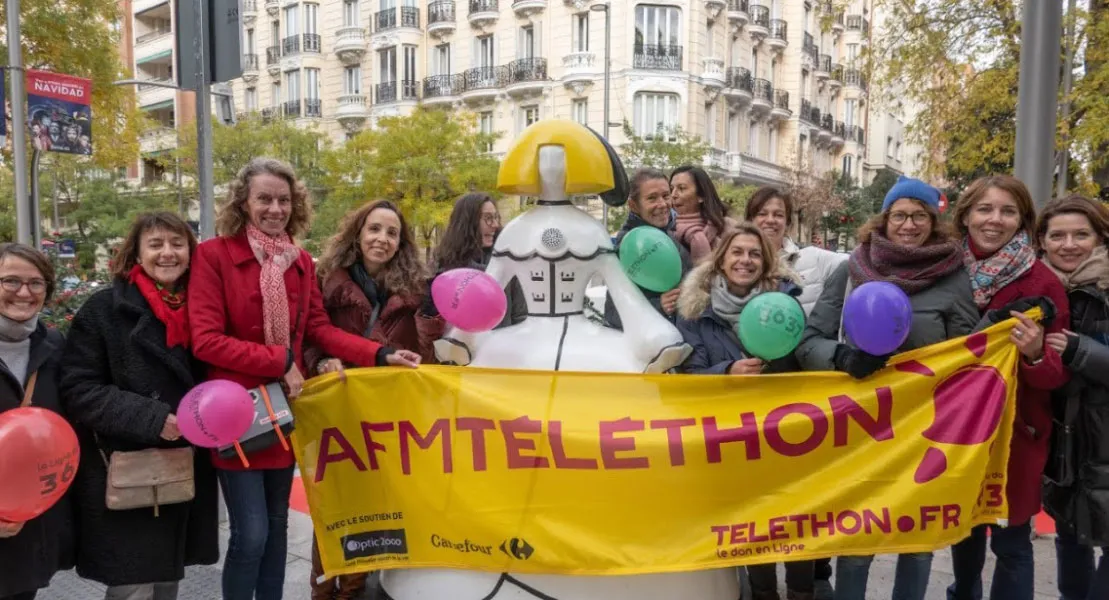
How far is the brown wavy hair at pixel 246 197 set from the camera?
3.18 m

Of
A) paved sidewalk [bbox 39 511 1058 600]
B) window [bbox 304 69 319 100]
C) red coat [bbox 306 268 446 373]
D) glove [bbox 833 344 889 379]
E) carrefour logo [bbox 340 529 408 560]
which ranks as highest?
window [bbox 304 69 319 100]

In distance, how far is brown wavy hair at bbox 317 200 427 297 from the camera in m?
3.76

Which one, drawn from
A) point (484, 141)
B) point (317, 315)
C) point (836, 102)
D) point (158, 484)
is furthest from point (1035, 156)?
point (836, 102)

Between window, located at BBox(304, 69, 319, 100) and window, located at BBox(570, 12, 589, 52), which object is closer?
window, located at BBox(570, 12, 589, 52)

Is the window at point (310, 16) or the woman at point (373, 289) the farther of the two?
the window at point (310, 16)

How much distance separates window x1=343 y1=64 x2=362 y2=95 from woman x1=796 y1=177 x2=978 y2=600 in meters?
32.4

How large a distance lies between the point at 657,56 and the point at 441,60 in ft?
28.9

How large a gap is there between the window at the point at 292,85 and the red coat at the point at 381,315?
33319 mm

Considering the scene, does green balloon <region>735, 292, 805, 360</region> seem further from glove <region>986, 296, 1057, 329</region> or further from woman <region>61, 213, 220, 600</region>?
woman <region>61, 213, 220, 600</region>

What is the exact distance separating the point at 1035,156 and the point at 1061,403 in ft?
9.19

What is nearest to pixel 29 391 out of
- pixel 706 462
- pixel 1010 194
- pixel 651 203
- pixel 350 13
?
pixel 706 462

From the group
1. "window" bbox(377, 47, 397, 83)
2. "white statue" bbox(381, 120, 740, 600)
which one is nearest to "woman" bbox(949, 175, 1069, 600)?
"white statue" bbox(381, 120, 740, 600)

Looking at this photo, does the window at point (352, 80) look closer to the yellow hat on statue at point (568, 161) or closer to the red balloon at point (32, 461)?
the yellow hat on statue at point (568, 161)

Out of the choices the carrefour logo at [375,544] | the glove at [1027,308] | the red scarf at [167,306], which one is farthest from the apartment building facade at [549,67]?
the red scarf at [167,306]
